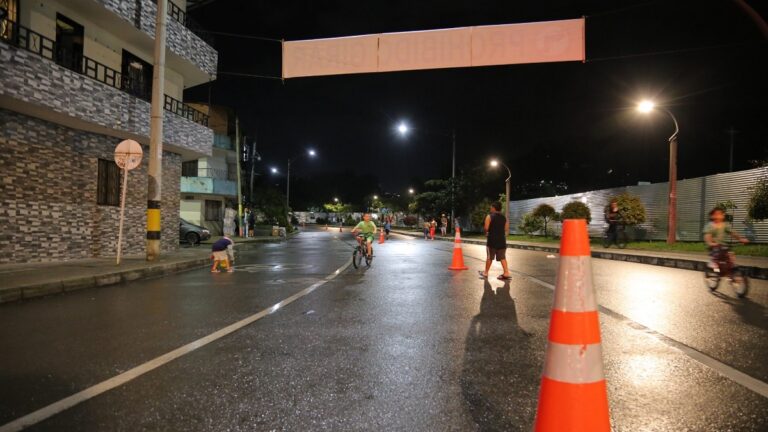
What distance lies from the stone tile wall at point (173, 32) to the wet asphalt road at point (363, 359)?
9.35 m

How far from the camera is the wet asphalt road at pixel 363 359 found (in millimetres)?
3135

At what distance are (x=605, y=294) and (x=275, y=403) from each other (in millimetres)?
6830

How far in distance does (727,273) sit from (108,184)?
16.0m

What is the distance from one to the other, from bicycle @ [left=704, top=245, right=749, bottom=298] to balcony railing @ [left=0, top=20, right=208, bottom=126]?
15.0 metres

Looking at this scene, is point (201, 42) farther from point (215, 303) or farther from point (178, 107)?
point (215, 303)

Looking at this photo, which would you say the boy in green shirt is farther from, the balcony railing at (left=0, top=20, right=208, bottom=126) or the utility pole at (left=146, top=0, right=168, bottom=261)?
the balcony railing at (left=0, top=20, right=208, bottom=126)

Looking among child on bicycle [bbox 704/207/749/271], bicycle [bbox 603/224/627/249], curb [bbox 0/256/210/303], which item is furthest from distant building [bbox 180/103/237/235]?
child on bicycle [bbox 704/207/749/271]

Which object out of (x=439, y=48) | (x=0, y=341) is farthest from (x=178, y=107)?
(x=0, y=341)

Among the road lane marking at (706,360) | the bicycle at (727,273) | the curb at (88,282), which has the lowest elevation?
the curb at (88,282)

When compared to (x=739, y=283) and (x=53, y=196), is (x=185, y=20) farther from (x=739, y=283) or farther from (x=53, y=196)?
(x=739, y=283)

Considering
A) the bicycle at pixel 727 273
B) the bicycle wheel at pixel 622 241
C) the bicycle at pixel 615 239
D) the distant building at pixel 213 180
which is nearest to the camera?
the bicycle at pixel 727 273

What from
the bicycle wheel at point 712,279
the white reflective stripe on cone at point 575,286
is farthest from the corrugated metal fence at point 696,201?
the white reflective stripe on cone at point 575,286

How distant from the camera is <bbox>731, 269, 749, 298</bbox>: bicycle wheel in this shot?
8203mm

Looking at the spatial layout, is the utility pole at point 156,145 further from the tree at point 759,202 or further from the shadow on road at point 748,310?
the tree at point 759,202
